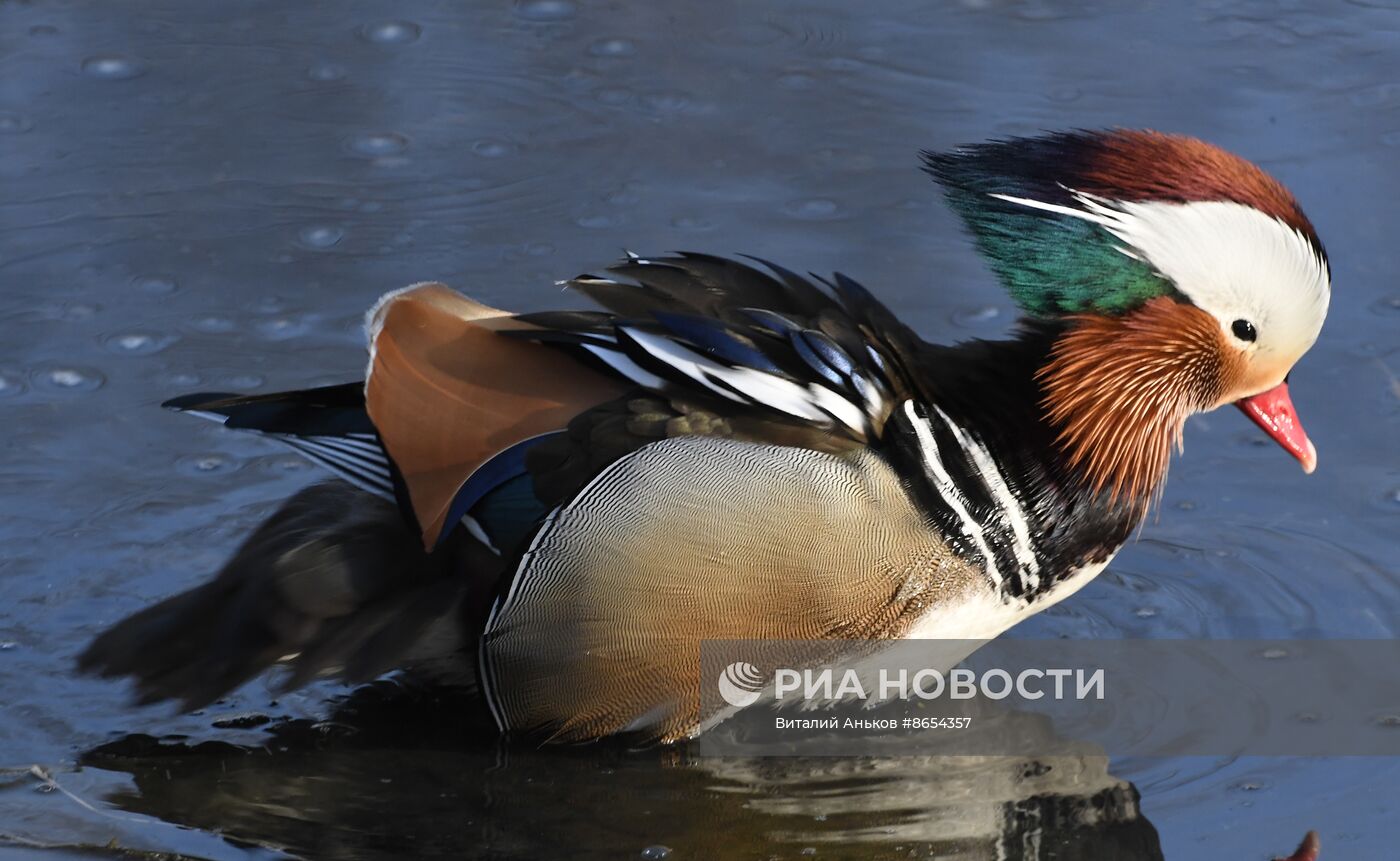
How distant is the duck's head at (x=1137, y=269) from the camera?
3721 mm

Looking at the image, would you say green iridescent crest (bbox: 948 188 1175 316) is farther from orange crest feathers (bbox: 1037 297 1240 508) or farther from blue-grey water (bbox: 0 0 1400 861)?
blue-grey water (bbox: 0 0 1400 861)

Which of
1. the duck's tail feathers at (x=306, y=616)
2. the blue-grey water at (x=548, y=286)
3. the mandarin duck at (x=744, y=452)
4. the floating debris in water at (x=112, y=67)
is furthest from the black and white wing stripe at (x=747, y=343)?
the floating debris in water at (x=112, y=67)

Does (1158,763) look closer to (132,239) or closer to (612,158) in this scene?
(612,158)

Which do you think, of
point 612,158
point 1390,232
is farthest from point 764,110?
point 1390,232

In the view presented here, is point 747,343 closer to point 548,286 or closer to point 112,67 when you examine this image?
point 548,286

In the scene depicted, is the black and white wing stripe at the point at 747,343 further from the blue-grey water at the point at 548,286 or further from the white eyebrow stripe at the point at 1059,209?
the blue-grey water at the point at 548,286

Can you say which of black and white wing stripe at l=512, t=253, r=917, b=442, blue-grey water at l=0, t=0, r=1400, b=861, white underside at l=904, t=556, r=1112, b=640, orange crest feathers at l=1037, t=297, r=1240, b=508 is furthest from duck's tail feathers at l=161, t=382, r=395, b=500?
orange crest feathers at l=1037, t=297, r=1240, b=508

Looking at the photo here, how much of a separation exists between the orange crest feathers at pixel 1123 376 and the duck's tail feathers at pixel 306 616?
1.32 m

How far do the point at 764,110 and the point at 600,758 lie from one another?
3.05 m

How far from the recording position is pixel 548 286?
18.1 ft

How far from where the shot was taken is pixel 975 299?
5.47 meters

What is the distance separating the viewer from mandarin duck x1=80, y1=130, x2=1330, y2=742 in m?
3.71

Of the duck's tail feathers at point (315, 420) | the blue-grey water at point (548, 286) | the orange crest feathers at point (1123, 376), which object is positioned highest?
the orange crest feathers at point (1123, 376)

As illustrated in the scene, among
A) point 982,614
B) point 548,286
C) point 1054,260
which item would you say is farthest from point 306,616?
point 548,286
